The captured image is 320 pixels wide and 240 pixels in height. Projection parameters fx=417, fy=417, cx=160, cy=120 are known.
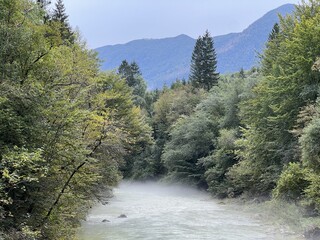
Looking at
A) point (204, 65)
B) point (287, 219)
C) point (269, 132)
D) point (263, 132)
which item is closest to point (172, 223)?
point (287, 219)

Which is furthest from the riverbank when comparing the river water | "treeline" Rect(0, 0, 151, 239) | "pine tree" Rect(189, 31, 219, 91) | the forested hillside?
"pine tree" Rect(189, 31, 219, 91)

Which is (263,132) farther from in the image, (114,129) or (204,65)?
(204,65)

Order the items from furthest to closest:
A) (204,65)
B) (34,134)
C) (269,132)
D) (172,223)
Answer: (204,65) → (269,132) → (172,223) → (34,134)

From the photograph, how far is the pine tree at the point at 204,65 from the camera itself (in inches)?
2867

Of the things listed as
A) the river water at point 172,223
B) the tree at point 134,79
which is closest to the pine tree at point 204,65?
the tree at point 134,79

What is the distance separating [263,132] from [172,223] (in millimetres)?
10687

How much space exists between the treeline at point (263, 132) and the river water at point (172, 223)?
305cm

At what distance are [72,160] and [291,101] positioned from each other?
18.9 metres

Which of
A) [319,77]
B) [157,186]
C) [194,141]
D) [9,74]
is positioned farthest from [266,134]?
[157,186]

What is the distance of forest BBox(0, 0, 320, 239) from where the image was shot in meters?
12.4

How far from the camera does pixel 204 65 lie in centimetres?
7400

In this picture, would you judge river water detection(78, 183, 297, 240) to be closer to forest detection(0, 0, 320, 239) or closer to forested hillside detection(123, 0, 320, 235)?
forest detection(0, 0, 320, 239)

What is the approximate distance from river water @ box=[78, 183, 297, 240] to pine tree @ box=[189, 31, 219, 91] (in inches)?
1458

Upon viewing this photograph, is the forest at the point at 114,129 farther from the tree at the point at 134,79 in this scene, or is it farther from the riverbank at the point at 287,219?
the tree at the point at 134,79
